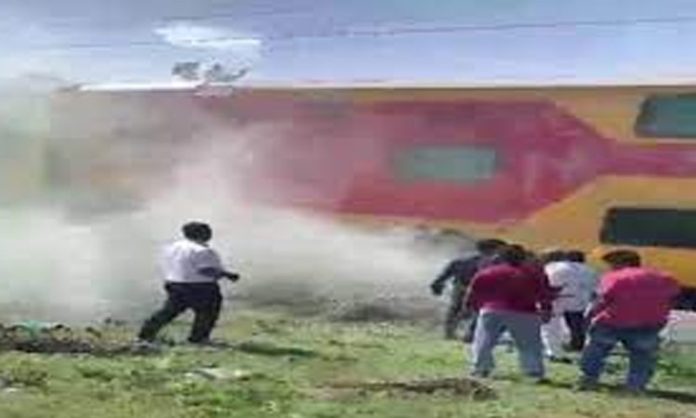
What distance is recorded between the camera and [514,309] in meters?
15.1

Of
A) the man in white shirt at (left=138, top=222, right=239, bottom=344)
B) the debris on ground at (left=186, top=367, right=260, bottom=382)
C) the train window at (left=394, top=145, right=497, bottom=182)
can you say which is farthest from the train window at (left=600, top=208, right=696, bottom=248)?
the debris on ground at (left=186, top=367, right=260, bottom=382)

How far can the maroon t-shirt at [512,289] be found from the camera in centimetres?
1496

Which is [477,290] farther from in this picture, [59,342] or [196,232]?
[59,342]

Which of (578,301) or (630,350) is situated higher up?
(578,301)

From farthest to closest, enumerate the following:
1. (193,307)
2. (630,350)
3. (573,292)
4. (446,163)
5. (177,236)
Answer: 1. (177,236)
2. (446,163)
3. (573,292)
4. (193,307)
5. (630,350)

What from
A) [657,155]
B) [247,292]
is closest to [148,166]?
[247,292]

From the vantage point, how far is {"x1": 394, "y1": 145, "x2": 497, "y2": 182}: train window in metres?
25.1

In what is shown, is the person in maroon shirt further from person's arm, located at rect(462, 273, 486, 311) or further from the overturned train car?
the overturned train car

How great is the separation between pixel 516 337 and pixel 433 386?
7.11 ft

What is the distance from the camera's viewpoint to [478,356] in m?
15.1

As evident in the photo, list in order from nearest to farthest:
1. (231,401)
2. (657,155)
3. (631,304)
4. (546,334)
A: (231,401) → (631,304) → (546,334) → (657,155)

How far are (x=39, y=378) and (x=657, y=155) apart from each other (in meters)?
12.9

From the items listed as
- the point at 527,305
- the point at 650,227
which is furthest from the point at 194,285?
the point at 650,227

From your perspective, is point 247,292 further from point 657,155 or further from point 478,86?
point 657,155
